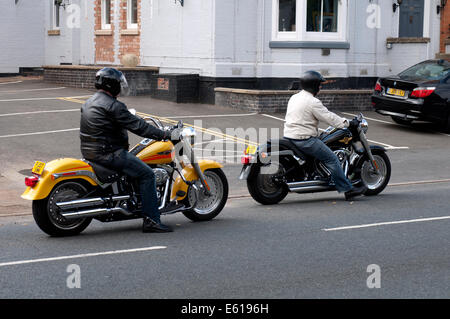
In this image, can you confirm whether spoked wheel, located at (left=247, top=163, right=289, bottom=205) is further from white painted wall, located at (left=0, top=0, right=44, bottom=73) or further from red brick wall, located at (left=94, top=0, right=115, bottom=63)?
white painted wall, located at (left=0, top=0, right=44, bottom=73)

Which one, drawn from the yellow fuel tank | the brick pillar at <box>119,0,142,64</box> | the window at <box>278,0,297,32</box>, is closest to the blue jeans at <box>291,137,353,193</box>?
the yellow fuel tank

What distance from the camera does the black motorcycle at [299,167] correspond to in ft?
32.6

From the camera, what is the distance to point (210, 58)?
21922 millimetres

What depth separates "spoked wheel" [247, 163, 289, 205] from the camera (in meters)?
9.96

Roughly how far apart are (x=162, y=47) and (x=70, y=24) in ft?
22.9

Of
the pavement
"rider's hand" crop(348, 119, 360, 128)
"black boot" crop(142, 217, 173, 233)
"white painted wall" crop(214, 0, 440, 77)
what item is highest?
"white painted wall" crop(214, 0, 440, 77)

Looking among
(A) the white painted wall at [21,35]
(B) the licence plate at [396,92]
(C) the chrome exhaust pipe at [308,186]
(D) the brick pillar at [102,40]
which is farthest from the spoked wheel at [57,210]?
(A) the white painted wall at [21,35]

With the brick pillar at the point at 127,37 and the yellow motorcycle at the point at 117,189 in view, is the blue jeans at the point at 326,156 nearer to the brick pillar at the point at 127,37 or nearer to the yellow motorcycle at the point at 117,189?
the yellow motorcycle at the point at 117,189

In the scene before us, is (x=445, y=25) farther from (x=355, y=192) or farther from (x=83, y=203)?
(x=83, y=203)

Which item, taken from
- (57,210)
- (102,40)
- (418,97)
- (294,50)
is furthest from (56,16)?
(57,210)

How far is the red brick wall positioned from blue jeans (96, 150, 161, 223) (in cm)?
1989

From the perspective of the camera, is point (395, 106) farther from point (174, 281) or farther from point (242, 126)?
point (174, 281)

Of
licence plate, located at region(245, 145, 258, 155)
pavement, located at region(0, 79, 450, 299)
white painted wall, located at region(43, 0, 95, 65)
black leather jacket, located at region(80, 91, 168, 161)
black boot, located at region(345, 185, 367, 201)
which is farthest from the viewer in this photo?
white painted wall, located at region(43, 0, 95, 65)
